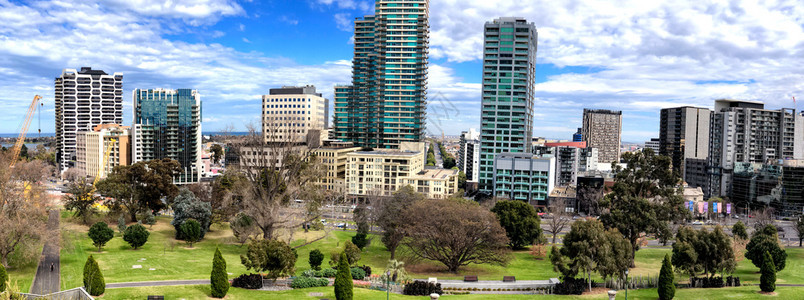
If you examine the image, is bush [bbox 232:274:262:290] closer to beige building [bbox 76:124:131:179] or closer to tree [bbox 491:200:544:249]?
tree [bbox 491:200:544:249]

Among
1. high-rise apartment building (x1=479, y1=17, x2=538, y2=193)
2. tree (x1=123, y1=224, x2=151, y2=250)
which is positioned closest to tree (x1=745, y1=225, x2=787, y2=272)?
tree (x1=123, y1=224, x2=151, y2=250)

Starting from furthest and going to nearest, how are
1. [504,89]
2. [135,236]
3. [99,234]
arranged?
[504,89]
[135,236]
[99,234]

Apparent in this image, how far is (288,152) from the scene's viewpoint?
195 feet

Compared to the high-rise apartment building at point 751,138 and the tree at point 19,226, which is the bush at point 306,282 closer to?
the tree at point 19,226

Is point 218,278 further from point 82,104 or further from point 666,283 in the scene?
point 82,104

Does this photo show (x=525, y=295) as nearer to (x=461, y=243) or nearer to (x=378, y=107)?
(x=461, y=243)

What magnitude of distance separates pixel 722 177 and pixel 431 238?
388 ft

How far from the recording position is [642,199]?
57.6 meters

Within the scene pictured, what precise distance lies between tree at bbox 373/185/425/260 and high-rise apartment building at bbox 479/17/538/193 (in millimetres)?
72424

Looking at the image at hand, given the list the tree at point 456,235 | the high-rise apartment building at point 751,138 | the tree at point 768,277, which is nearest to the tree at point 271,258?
the tree at point 456,235

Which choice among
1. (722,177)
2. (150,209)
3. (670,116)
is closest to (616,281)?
(150,209)

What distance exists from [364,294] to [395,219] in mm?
23083

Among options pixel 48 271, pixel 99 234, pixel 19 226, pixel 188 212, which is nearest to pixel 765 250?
pixel 188 212

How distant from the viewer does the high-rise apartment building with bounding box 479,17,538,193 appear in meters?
144
